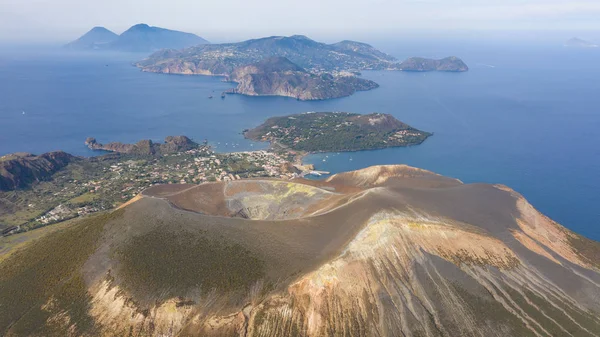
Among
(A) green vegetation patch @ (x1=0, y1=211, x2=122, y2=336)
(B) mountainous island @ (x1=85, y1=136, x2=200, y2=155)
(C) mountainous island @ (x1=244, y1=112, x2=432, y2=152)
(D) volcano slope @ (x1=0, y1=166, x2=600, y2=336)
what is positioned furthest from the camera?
(C) mountainous island @ (x1=244, y1=112, x2=432, y2=152)

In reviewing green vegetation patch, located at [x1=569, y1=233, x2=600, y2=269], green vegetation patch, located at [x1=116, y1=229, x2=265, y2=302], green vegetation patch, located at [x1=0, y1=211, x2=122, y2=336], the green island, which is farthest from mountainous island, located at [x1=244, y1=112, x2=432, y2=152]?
green vegetation patch, located at [x1=0, y1=211, x2=122, y2=336]

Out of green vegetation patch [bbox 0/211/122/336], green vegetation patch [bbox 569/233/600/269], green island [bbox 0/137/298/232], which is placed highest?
green vegetation patch [bbox 569/233/600/269]

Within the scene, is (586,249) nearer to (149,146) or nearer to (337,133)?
(337,133)

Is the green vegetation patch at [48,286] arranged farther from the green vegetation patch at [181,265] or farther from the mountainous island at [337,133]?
the mountainous island at [337,133]

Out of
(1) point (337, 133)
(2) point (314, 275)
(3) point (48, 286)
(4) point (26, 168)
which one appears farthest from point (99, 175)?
(2) point (314, 275)

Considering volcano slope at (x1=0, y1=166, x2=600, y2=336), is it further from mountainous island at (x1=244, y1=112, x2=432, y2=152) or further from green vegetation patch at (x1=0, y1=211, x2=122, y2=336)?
mountainous island at (x1=244, y1=112, x2=432, y2=152)

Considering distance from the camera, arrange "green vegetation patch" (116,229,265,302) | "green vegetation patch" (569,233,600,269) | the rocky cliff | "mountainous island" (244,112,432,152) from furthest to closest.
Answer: "mountainous island" (244,112,432,152)
the rocky cliff
"green vegetation patch" (569,233,600,269)
"green vegetation patch" (116,229,265,302)

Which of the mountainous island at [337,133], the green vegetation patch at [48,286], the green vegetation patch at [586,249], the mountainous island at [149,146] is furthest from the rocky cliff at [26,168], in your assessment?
the green vegetation patch at [586,249]

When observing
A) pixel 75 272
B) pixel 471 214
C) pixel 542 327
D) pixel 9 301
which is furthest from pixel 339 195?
pixel 9 301
